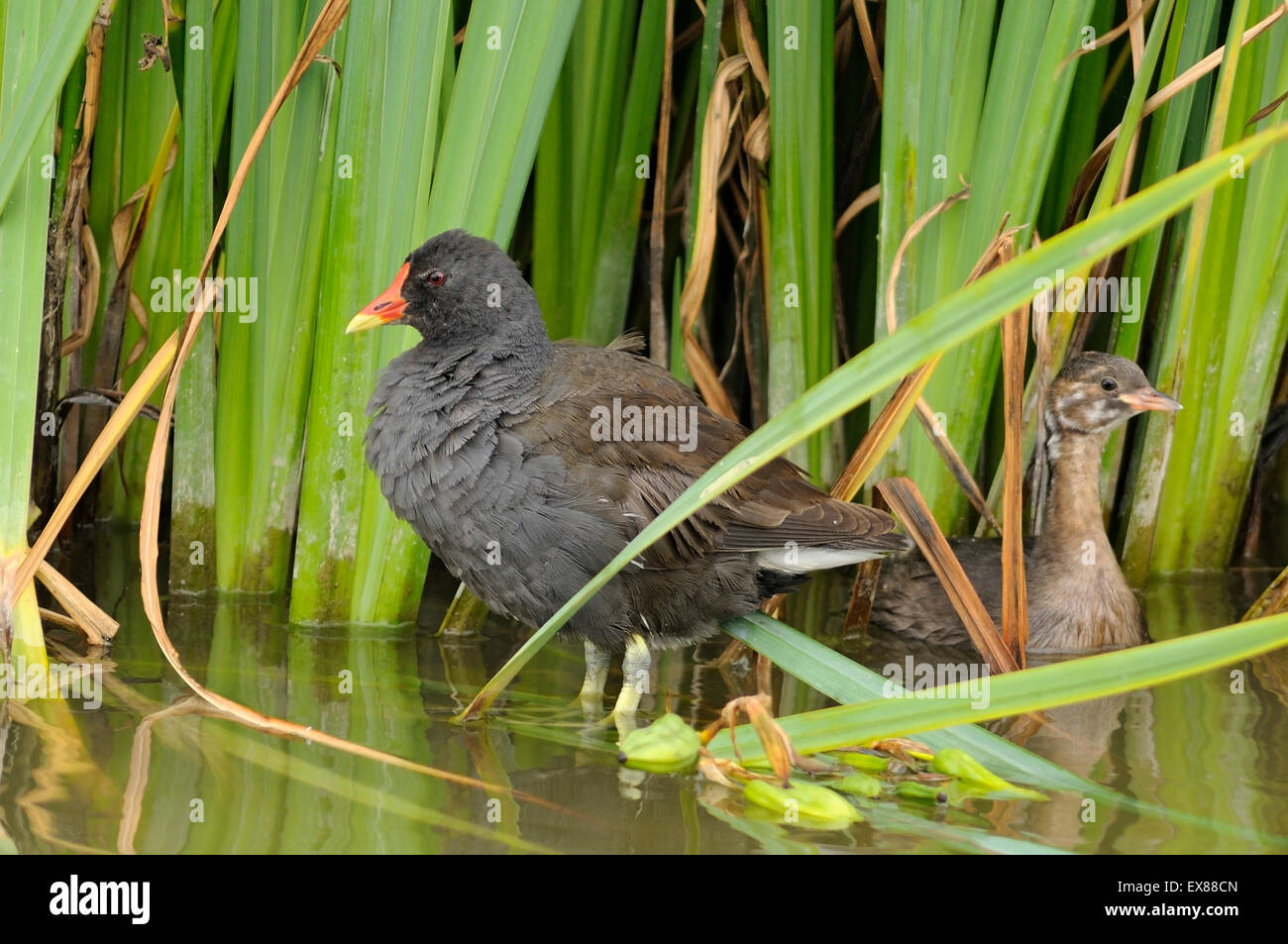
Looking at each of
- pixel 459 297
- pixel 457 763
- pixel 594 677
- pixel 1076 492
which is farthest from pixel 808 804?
pixel 1076 492

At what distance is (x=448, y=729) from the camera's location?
3090 mm

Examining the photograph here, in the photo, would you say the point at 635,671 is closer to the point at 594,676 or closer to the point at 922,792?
the point at 594,676

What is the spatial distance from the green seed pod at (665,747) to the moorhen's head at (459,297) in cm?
105

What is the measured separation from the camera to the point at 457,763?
113 inches

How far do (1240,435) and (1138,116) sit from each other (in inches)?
49.2

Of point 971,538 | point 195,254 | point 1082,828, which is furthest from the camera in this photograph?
point 971,538

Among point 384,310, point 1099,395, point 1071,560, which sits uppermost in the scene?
point 384,310

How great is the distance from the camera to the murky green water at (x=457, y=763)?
2449 millimetres

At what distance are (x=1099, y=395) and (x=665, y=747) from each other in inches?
73.4

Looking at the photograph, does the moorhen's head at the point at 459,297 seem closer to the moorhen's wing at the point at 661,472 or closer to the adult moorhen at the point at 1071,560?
the moorhen's wing at the point at 661,472

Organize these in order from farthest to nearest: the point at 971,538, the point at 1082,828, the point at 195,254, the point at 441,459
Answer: the point at 971,538 → the point at 195,254 → the point at 441,459 → the point at 1082,828

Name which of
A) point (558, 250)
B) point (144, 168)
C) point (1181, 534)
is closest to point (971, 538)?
point (1181, 534)

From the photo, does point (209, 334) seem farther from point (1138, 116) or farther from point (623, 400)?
point (1138, 116)

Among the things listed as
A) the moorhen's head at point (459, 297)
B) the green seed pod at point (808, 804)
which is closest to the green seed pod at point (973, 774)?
the green seed pod at point (808, 804)
